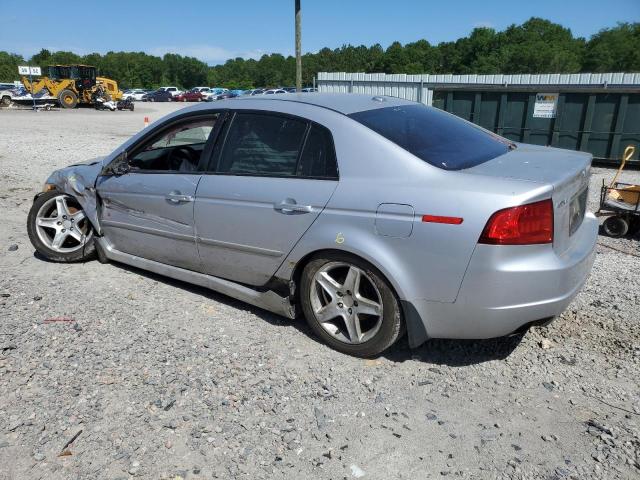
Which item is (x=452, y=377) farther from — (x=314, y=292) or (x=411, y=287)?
(x=314, y=292)

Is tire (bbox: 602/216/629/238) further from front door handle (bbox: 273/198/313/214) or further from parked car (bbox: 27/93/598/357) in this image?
front door handle (bbox: 273/198/313/214)

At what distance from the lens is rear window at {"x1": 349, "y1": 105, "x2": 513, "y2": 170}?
3.16m

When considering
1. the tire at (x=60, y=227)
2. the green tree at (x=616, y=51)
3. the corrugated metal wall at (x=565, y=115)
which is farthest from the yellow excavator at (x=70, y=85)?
the green tree at (x=616, y=51)

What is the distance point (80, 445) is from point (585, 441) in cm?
249

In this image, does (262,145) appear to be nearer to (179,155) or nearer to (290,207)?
(290,207)

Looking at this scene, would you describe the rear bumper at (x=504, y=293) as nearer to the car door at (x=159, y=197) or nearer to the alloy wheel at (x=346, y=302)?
the alloy wheel at (x=346, y=302)

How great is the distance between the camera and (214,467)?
2438 millimetres

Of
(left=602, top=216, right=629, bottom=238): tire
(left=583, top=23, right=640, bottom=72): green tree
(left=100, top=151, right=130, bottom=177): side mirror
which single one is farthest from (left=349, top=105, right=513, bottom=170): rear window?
(left=583, top=23, right=640, bottom=72): green tree

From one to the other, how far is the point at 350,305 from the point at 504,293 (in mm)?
947

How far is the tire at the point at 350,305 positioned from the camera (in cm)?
311

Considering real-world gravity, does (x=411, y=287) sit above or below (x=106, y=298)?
above

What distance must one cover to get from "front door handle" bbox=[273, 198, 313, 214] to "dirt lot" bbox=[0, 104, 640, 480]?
926mm

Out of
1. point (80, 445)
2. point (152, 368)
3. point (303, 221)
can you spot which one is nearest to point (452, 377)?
point (303, 221)

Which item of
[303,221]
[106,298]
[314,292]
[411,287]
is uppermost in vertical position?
[303,221]
